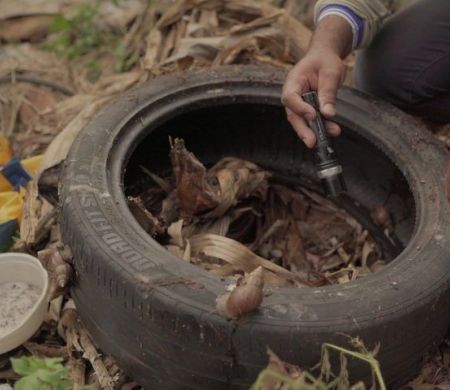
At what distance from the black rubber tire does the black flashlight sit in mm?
258

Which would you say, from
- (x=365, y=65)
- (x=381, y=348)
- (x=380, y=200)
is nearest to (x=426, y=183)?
(x=380, y=200)

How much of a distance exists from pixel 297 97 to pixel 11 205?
127 centimetres

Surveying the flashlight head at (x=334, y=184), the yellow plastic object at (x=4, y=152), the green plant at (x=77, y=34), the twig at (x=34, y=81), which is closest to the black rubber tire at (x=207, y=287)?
the flashlight head at (x=334, y=184)

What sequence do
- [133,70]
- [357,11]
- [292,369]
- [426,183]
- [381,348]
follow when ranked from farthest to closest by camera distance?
[133,70]
[357,11]
[426,183]
[381,348]
[292,369]

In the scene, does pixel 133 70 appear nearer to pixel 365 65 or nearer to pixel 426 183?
pixel 365 65

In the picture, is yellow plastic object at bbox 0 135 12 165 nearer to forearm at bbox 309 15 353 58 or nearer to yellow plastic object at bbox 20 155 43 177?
yellow plastic object at bbox 20 155 43 177

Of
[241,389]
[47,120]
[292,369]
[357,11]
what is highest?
[357,11]

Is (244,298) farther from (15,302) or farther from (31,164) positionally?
(31,164)

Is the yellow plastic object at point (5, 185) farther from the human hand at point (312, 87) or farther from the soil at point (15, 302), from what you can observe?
the human hand at point (312, 87)

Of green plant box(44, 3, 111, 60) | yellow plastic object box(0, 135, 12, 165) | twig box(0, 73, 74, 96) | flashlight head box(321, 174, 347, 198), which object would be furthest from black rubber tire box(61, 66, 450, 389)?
green plant box(44, 3, 111, 60)

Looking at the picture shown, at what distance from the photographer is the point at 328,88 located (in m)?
2.29

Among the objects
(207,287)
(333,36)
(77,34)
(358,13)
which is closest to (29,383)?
(207,287)

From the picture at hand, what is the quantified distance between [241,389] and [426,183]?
0.93 meters

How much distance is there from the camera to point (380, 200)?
2.64 m
